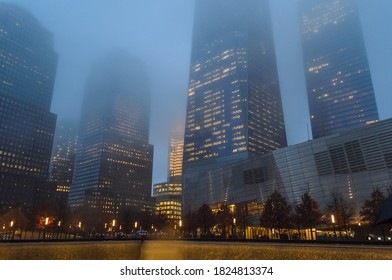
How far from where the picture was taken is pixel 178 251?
28.4 m

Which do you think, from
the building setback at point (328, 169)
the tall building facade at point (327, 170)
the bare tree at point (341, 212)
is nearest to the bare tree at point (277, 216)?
the bare tree at point (341, 212)

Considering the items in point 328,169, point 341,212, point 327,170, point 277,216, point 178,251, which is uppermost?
point 328,169

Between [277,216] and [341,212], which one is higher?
[341,212]

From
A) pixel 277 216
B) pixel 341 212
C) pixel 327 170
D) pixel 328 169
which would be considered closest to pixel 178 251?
pixel 277 216

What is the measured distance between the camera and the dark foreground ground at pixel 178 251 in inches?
841

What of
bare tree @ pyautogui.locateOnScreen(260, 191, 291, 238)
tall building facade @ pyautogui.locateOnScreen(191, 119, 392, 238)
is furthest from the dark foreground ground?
tall building facade @ pyautogui.locateOnScreen(191, 119, 392, 238)

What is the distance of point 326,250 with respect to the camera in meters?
21.5

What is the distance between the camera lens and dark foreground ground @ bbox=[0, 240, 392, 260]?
2136 centimetres

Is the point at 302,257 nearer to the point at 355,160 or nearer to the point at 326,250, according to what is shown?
the point at 326,250

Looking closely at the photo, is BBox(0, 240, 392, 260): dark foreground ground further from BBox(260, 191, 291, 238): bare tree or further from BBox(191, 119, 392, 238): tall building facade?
BBox(191, 119, 392, 238): tall building facade

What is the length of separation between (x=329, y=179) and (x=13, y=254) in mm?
90028

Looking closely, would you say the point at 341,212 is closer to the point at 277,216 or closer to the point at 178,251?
the point at 277,216
